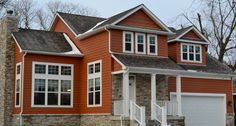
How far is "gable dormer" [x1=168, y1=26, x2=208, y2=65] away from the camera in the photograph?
92.2 ft

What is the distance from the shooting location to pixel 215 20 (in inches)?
1734

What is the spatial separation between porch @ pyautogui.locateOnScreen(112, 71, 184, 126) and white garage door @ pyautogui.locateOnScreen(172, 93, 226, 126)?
2277 millimetres

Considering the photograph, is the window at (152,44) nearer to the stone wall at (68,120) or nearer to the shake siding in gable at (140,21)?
the shake siding in gable at (140,21)

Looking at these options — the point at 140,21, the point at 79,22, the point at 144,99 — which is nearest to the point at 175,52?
the point at 140,21

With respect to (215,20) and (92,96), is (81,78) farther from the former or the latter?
(215,20)

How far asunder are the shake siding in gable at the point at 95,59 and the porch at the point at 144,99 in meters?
0.57

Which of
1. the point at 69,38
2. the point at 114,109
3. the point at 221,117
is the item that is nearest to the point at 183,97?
the point at 221,117

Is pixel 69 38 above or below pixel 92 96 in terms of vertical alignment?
above

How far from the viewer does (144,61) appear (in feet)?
78.9

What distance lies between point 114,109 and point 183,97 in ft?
20.8

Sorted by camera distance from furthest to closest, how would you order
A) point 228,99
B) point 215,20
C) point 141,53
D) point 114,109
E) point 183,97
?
point 215,20 → point 228,99 → point 183,97 → point 141,53 → point 114,109

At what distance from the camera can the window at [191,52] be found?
2835cm

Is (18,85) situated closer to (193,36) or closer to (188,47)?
(188,47)

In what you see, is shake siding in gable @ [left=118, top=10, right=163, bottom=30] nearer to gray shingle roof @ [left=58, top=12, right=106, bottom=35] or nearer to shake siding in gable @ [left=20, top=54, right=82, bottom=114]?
gray shingle roof @ [left=58, top=12, right=106, bottom=35]
